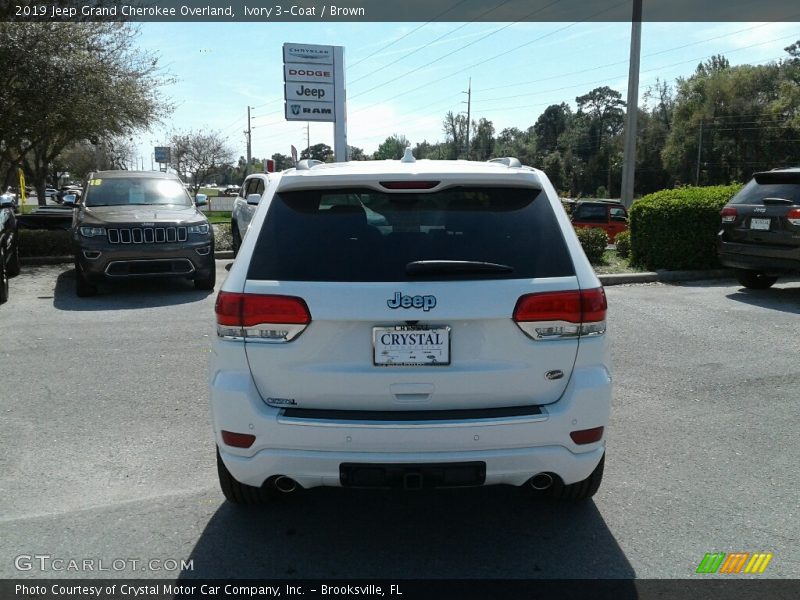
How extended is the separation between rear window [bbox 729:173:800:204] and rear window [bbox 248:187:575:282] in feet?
25.9

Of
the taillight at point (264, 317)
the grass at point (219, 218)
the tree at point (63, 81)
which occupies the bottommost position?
the grass at point (219, 218)

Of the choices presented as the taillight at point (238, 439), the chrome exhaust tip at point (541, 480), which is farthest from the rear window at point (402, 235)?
the chrome exhaust tip at point (541, 480)

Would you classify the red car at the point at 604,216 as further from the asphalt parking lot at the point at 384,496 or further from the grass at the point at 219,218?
the asphalt parking lot at the point at 384,496

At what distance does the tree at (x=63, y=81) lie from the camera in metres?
13.4

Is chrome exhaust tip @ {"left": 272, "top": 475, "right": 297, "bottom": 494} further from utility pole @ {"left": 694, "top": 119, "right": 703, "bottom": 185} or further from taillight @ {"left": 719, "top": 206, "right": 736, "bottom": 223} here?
utility pole @ {"left": 694, "top": 119, "right": 703, "bottom": 185}

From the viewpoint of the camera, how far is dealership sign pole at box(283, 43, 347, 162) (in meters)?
23.1

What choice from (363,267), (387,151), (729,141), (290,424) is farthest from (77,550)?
(387,151)

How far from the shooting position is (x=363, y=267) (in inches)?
122

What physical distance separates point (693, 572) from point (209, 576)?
2.21 metres

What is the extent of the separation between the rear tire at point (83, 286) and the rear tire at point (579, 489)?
860cm

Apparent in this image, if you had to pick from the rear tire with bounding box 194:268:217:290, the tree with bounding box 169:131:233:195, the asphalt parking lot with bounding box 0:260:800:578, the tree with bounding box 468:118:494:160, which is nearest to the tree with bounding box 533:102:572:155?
the tree with bounding box 468:118:494:160

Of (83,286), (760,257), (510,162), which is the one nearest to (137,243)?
(83,286)

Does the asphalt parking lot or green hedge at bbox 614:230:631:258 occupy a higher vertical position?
green hedge at bbox 614:230:631:258

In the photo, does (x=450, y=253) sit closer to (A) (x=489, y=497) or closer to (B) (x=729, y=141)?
(A) (x=489, y=497)
